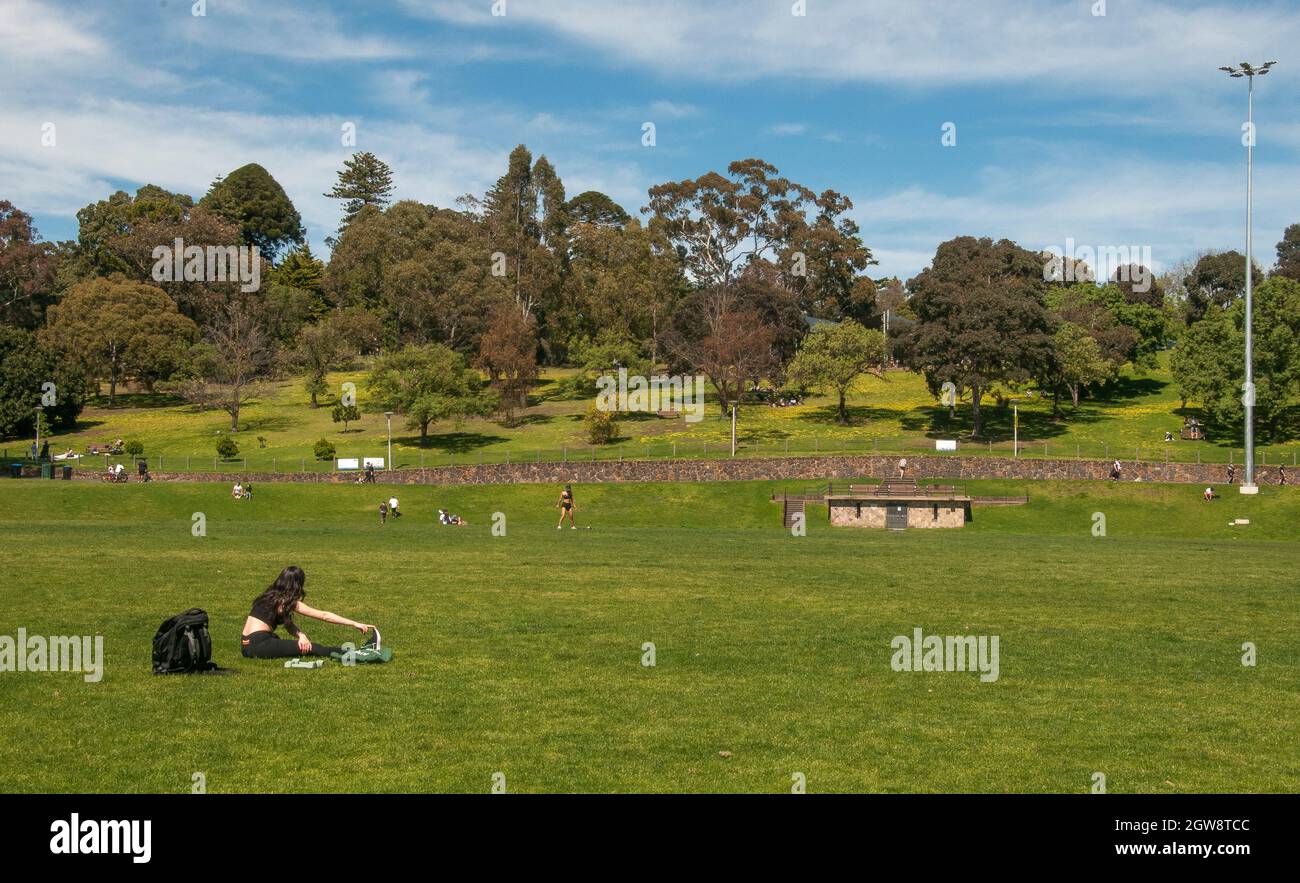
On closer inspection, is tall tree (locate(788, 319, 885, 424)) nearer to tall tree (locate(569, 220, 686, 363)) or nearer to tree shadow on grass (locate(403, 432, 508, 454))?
tall tree (locate(569, 220, 686, 363))

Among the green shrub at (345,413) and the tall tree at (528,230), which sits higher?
the tall tree at (528,230)

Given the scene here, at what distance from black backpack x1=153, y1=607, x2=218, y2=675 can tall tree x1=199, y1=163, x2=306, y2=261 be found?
14509 centimetres

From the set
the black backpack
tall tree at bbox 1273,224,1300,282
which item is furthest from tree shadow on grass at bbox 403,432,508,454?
tall tree at bbox 1273,224,1300,282

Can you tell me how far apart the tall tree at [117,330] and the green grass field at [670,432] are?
4.10 meters

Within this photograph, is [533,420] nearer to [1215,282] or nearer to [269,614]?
[269,614]

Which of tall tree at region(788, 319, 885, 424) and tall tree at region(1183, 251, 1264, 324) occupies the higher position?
tall tree at region(1183, 251, 1264, 324)

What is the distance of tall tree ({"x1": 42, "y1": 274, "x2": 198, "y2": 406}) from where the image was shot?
92.8 m

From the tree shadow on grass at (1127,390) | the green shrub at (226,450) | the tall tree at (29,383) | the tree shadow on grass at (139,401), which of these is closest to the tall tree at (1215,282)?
the tree shadow on grass at (1127,390)

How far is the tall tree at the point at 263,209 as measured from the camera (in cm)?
15188

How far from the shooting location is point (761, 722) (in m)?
10.9

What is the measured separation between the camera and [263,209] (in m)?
154

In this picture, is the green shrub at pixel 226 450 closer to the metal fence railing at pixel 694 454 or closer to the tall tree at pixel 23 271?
the metal fence railing at pixel 694 454

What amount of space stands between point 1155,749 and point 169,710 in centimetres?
944
